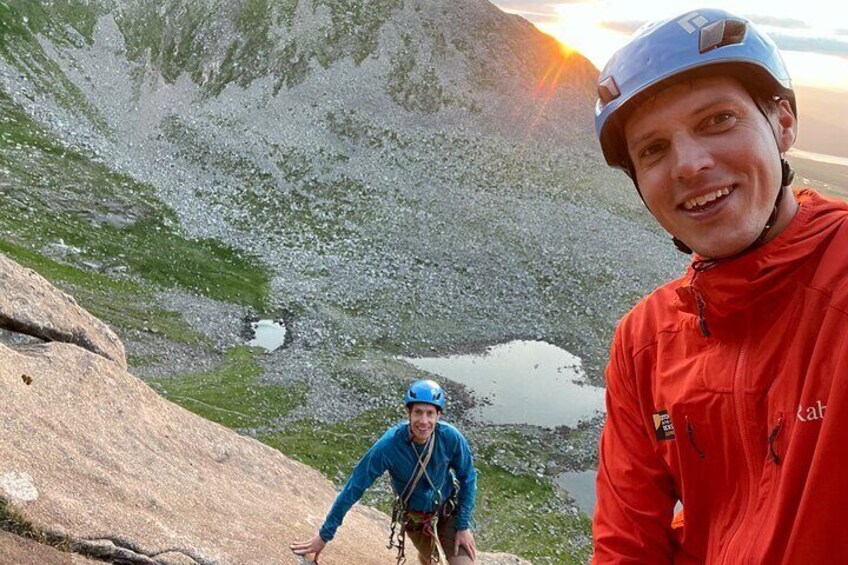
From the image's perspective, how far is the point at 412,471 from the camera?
400 inches

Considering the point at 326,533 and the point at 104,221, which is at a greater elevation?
the point at 326,533

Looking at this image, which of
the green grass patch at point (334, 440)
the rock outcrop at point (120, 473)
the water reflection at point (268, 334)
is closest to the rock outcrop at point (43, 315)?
the rock outcrop at point (120, 473)

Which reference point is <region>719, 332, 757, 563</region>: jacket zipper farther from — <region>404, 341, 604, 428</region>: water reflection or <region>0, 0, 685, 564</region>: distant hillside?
<region>404, 341, 604, 428</region>: water reflection

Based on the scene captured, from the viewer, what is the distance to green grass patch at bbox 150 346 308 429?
110ft

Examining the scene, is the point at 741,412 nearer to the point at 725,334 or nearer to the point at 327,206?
the point at 725,334

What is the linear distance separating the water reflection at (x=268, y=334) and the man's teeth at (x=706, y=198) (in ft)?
135

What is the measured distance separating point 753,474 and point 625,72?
2.67 m

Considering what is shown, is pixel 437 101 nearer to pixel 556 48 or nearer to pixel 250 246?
pixel 556 48

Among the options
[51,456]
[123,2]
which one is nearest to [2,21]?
[123,2]

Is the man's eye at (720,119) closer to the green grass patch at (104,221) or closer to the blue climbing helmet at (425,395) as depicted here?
the blue climbing helmet at (425,395)

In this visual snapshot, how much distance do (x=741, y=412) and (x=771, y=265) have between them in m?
0.84

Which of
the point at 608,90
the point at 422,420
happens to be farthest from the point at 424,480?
the point at 608,90

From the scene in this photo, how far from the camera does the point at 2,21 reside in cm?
7969

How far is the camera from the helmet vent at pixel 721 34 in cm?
404
